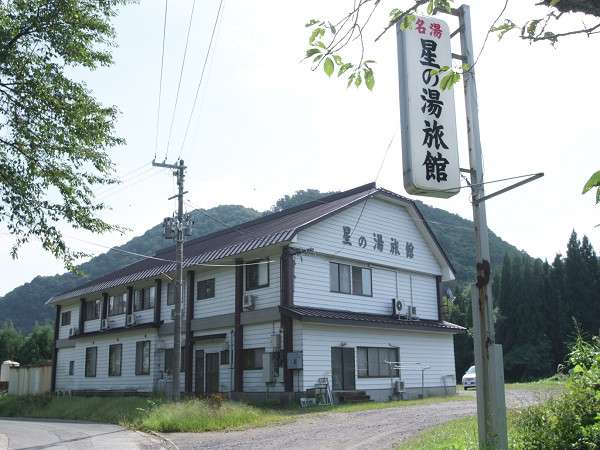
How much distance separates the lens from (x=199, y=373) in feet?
85.1

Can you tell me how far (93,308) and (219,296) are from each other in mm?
12708

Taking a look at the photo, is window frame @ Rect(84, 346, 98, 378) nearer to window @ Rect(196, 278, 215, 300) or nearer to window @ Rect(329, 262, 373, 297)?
window @ Rect(196, 278, 215, 300)

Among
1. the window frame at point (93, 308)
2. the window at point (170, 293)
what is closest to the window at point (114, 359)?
the window frame at point (93, 308)

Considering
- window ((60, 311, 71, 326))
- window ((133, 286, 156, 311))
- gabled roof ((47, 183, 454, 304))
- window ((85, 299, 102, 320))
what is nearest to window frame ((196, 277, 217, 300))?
gabled roof ((47, 183, 454, 304))

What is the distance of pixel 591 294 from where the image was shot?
1939 inches

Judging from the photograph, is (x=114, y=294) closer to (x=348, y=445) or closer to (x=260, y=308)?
(x=260, y=308)

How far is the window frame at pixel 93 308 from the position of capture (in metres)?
34.5

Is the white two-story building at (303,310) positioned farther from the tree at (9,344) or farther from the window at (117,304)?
the tree at (9,344)

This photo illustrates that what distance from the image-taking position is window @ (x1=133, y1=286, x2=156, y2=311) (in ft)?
98.7

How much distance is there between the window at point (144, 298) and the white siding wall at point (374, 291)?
9839mm

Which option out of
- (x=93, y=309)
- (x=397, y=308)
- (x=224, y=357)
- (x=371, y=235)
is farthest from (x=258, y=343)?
(x=93, y=309)

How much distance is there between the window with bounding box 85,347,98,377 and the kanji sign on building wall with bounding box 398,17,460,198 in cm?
2774

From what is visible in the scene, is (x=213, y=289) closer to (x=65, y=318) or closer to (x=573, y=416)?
(x=65, y=318)

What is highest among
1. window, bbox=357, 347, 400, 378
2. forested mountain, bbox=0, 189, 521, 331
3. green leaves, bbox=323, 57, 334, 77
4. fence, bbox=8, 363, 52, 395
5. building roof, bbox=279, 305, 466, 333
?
forested mountain, bbox=0, 189, 521, 331
